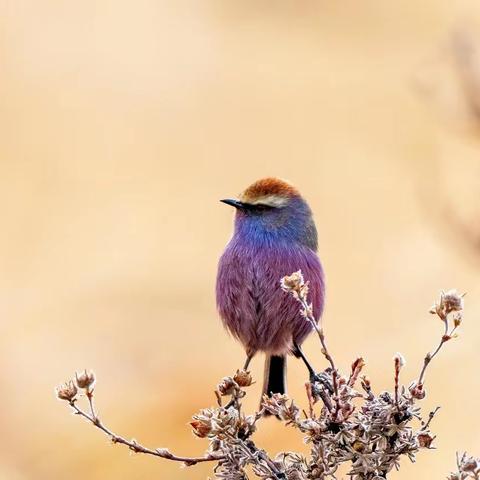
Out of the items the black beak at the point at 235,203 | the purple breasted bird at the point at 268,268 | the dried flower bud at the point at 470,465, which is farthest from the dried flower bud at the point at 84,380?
the black beak at the point at 235,203

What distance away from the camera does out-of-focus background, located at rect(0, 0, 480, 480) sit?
3697mm

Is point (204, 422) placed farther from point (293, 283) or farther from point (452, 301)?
point (452, 301)

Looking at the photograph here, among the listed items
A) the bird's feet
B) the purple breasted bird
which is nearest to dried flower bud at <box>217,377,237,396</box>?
the bird's feet

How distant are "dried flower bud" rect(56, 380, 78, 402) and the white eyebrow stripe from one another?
36.0 inches

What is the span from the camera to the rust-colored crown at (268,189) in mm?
2348

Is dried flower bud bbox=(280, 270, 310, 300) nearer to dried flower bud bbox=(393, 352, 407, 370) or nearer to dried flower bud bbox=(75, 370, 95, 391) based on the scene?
dried flower bud bbox=(393, 352, 407, 370)

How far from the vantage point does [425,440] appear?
4.79 ft

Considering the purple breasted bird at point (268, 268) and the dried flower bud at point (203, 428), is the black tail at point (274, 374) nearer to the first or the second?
the purple breasted bird at point (268, 268)

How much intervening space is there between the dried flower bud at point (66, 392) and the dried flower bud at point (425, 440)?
0.52 metres

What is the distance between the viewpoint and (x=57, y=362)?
4.09m

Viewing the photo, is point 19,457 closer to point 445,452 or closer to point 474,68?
point 445,452

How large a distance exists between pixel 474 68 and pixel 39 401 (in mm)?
2343

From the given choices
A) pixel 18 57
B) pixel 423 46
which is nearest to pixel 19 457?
pixel 18 57

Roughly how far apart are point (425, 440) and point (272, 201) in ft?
3.26
